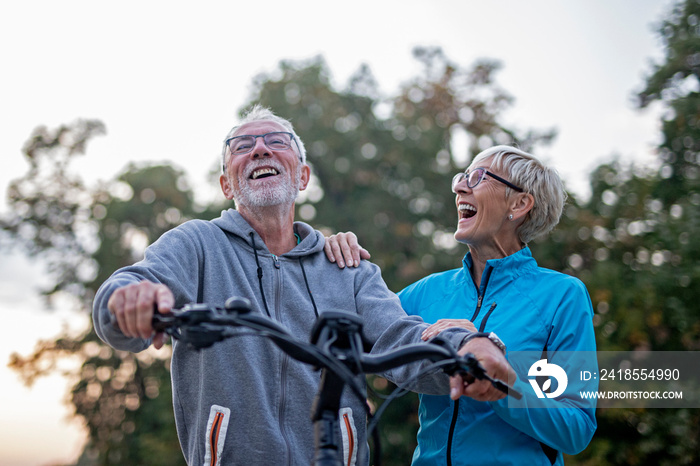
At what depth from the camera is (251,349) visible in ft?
9.05

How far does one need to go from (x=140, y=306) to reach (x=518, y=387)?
5.09ft

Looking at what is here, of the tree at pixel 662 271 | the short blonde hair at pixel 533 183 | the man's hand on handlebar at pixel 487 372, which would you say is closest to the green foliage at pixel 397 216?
the tree at pixel 662 271

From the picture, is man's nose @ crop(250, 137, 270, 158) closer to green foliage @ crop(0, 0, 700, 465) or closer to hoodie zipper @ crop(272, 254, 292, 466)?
hoodie zipper @ crop(272, 254, 292, 466)

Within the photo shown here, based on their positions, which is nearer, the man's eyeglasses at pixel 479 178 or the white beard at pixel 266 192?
the white beard at pixel 266 192

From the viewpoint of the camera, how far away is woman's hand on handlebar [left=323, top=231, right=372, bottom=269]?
3311mm

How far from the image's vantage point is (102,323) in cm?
210

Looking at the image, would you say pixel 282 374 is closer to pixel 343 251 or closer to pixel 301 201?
pixel 343 251

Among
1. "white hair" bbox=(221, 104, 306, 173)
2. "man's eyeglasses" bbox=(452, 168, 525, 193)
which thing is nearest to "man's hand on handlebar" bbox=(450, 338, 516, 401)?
"man's eyeglasses" bbox=(452, 168, 525, 193)

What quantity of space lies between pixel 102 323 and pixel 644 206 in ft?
44.6

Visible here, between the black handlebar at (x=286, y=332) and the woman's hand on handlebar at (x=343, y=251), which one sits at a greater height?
the black handlebar at (x=286, y=332)

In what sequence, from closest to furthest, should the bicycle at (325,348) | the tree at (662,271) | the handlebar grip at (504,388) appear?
1. the bicycle at (325,348)
2. the handlebar grip at (504,388)
3. the tree at (662,271)

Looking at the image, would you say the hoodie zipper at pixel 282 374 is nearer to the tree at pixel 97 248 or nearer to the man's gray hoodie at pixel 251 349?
the man's gray hoodie at pixel 251 349

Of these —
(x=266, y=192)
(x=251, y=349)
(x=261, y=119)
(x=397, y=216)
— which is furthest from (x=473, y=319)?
(x=397, y=216)

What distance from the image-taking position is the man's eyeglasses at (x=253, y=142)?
11.1 feet
